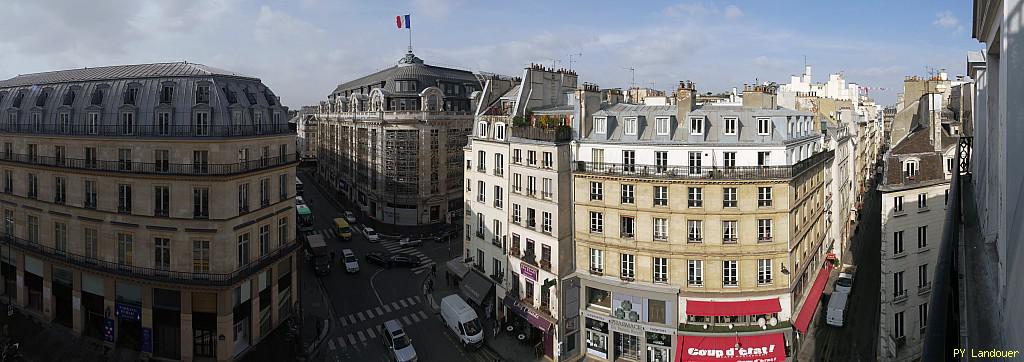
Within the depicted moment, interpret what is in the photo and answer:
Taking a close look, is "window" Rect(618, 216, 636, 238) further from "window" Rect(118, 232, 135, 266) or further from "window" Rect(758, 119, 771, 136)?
"window" Rect(118, 232, 135, 266)

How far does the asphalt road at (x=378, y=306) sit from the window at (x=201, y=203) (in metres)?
11.5

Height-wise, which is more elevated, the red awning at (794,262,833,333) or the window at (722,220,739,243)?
the window at (722,220,739,243)

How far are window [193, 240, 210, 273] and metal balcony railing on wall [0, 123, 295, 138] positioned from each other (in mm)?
6453

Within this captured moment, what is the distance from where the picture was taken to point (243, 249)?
35.9 meters

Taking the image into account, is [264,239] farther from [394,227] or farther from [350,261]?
[394,227]

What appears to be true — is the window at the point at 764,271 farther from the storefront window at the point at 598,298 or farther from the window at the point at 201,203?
the window at the point at 201,203

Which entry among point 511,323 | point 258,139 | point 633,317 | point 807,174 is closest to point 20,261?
point 258,139

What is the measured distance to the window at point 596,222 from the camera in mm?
36344

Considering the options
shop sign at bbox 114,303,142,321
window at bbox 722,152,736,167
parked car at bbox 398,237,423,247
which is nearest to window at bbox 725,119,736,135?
window at bbox 722,152,736,167

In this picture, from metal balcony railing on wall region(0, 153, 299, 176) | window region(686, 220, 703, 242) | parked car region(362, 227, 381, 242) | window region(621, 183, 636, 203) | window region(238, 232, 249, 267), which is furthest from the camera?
parked car region(362, 227, 381, 242)

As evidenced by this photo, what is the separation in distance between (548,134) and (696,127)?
9055 millimetres

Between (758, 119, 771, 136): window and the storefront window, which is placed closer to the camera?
(758, 119, 771, 136): window

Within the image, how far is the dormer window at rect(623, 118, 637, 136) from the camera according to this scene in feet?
119

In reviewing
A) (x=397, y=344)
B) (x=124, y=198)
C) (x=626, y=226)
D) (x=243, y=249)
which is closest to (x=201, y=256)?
(x=243, y=249)
